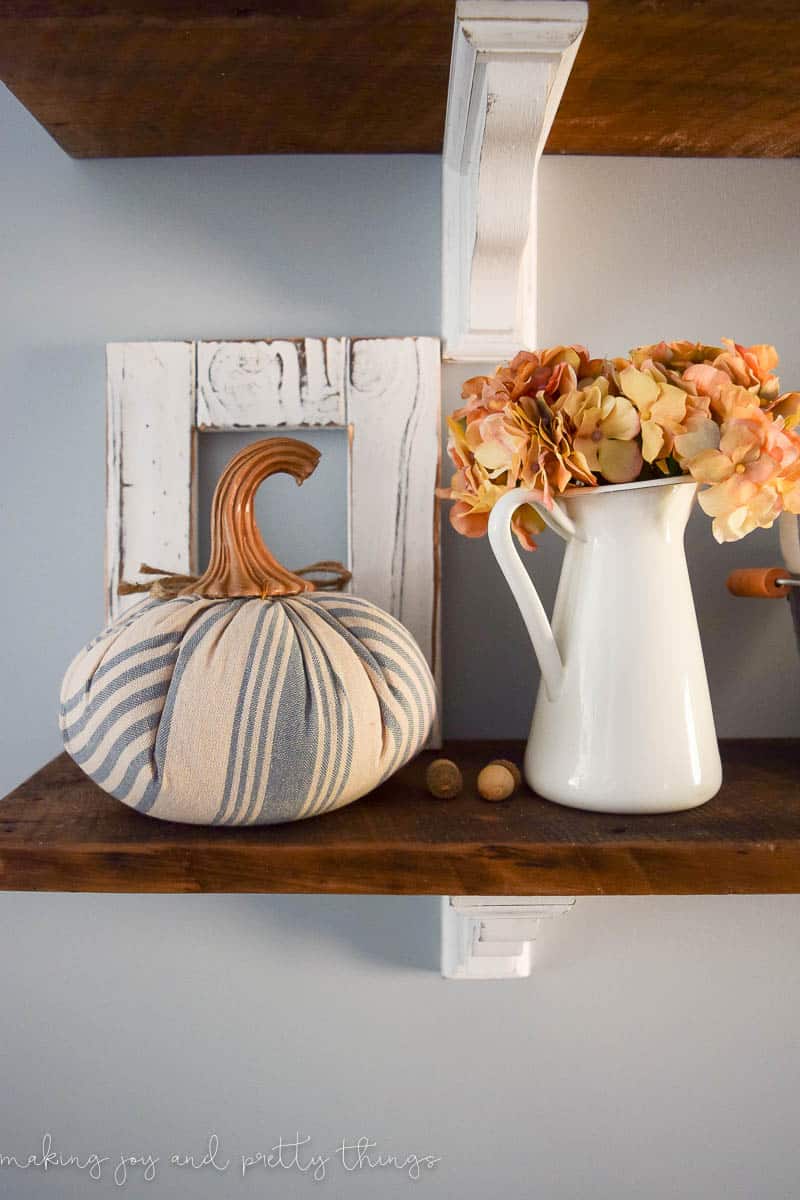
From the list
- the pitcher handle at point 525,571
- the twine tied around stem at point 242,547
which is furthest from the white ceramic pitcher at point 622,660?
the twine tied around stem at point 242,547

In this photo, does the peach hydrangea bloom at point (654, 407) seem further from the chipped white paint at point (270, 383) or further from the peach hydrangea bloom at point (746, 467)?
the chipped white paint at point (270, 383)

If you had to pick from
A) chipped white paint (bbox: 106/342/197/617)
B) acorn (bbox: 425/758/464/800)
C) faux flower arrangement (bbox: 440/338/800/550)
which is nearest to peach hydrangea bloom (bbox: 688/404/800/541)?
faux flower arrangement (bbox: 440/338/800/550)

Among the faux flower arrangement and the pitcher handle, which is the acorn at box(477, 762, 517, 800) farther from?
the faux flower arrangement

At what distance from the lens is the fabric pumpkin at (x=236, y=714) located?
48 centimetres

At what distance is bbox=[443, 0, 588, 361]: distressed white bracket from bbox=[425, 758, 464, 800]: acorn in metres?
0.31

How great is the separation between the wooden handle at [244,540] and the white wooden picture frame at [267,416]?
0.42 feet

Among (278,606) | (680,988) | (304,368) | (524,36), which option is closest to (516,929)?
(680,988)

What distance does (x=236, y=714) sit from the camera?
48 centimetres

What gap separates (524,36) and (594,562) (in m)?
0.29

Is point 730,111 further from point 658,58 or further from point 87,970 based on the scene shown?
point 87,970

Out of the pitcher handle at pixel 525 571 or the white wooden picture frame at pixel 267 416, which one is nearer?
the pitcher handle at pixel 525 571

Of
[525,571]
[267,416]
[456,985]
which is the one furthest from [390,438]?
[456,985]

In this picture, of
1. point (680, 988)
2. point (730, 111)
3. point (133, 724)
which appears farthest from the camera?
point (680, 988)

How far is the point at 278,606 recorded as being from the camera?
52 centimetres
